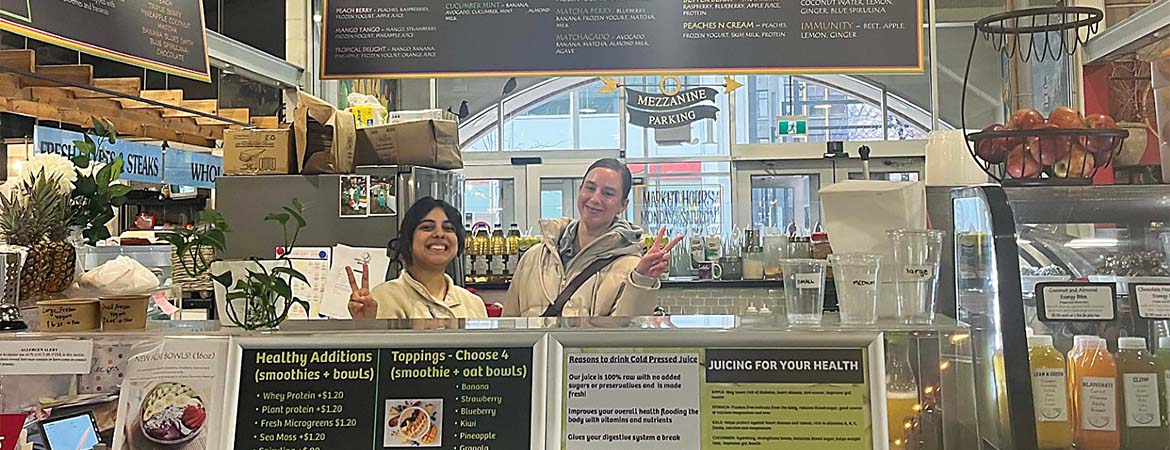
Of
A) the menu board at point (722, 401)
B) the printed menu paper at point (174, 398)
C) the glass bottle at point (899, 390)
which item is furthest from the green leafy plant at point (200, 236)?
the glass bottle at point (899, 390)

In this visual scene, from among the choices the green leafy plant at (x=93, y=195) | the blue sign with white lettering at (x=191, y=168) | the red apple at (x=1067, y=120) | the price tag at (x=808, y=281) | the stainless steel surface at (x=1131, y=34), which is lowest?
the price tag at (x=808, y=281)

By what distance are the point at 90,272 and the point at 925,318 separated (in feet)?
5.20

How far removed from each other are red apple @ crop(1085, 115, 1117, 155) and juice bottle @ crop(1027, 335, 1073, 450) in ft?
1.40

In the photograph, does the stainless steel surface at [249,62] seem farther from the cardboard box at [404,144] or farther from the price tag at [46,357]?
the price tag at [46,357]

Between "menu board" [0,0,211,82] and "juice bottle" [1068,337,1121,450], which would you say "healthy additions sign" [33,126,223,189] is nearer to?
"menu board" [0,0,211,82]

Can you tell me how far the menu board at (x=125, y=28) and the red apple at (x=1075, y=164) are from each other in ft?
8.54

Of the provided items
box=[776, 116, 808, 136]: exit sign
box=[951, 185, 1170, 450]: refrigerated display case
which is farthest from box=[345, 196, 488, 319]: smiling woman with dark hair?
box=[776, 116, 808, 136]: exit sign

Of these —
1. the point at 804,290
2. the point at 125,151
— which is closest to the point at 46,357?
the point at 804,290

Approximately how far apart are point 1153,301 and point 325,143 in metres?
3.08

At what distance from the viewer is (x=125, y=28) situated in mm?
3080

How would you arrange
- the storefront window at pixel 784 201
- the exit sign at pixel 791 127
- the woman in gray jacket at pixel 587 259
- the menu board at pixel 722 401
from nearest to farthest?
the menu board at pixel 722 401, the woman in gray jacket at pixel 587 259, the storefront window at pixel 784 201, the exit sign at pixel 791 127

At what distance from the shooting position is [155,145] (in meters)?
5.86

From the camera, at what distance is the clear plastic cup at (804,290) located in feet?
4.72

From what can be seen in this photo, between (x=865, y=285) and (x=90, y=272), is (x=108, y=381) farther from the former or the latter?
(x=865, y=285)
